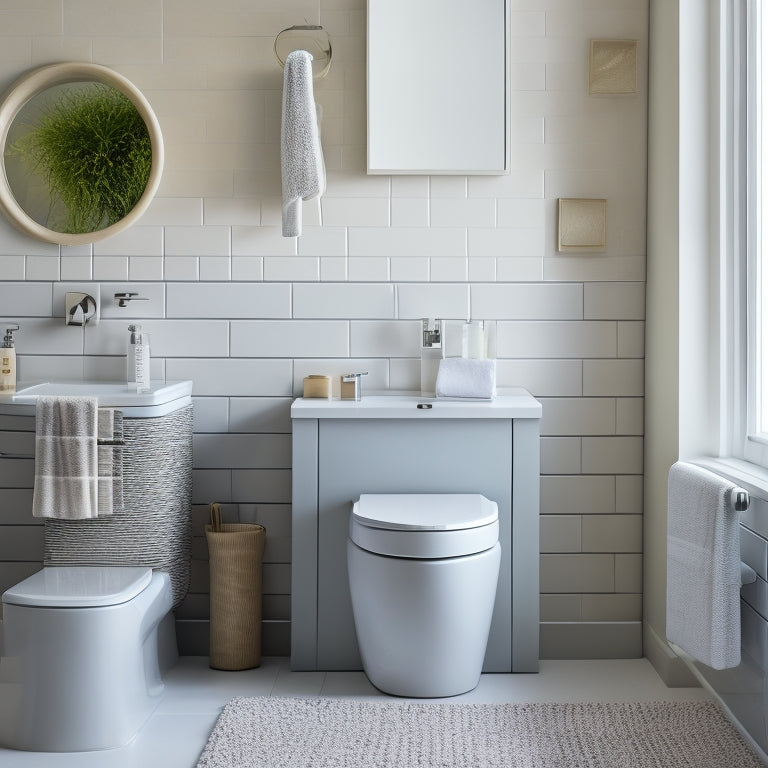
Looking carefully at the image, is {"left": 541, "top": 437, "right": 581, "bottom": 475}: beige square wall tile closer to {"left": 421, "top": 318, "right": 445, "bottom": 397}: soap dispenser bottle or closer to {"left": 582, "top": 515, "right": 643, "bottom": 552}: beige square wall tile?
{"left": 582, "top": 515, "right": 643, "bottom": 552}: beige square wall tile

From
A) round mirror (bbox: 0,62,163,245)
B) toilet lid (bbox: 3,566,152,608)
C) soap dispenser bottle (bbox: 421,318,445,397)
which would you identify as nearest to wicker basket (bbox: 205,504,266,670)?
toilet lid (bbox: 3,566,152,608)

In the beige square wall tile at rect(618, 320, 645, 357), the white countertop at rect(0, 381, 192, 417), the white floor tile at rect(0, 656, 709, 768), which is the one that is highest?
the beige square wall tile at rect(618, 320, 645, 357)

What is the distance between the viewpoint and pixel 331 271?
2.52 metres

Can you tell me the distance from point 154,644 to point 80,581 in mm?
298

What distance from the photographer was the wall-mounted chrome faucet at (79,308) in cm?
250

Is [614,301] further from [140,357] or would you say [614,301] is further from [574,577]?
[140,357]

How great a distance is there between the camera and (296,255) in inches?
99.0

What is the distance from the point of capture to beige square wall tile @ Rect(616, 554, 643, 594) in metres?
2.54

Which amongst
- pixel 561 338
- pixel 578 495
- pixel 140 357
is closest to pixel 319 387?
pixel 140 357

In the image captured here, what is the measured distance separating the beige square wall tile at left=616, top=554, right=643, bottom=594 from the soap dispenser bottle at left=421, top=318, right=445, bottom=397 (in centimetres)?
78

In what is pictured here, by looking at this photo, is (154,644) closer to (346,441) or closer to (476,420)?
(346,441)

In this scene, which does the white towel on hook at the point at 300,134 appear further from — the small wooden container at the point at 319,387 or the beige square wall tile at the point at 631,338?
the beige square wall tile at the point at 631,338

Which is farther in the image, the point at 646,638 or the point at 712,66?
the point at 646,638

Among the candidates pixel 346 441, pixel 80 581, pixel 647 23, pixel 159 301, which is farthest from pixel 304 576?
pixel 647 23
